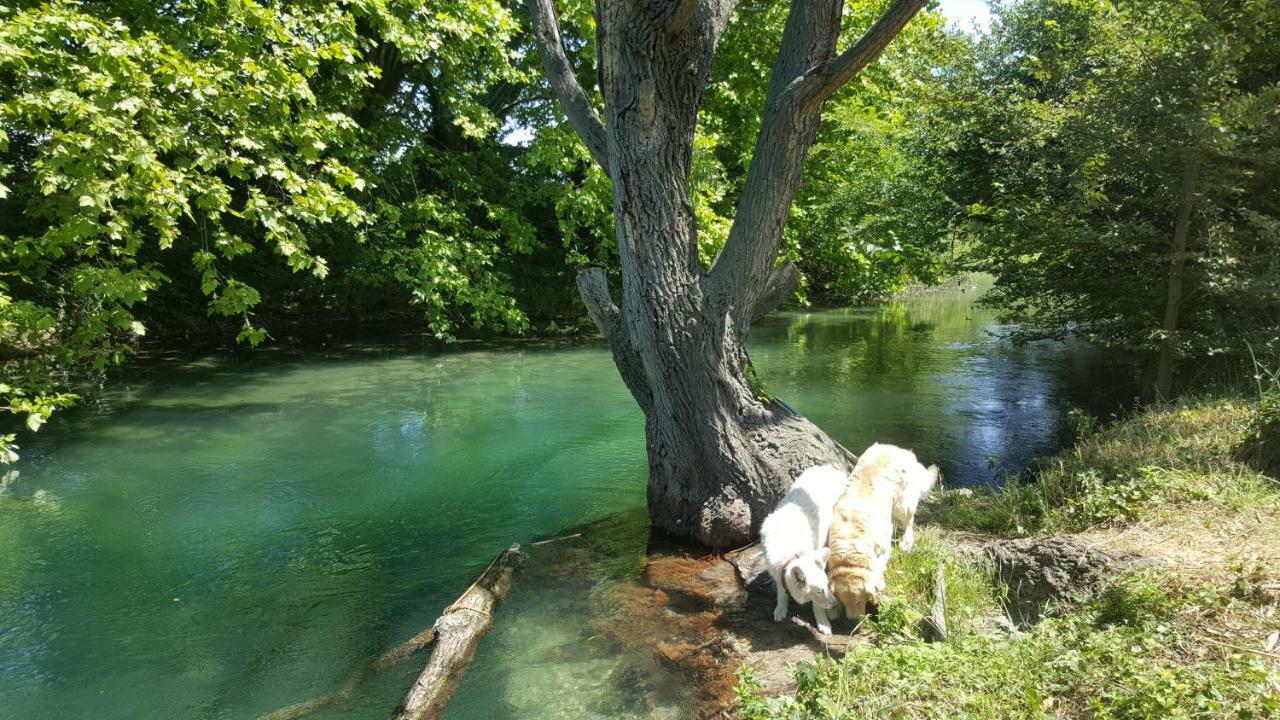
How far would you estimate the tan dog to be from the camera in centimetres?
454

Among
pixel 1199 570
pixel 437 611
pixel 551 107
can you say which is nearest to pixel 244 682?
pixel 437 611

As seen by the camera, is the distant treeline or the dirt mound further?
the distant treeline

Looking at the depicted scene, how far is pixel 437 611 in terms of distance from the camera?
5.43m

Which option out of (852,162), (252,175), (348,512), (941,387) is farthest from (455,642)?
(852,162)

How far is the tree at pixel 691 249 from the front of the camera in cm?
581

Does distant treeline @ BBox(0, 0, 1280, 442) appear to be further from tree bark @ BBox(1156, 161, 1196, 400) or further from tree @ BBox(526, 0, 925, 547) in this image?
tree @ BBox(526, 0, 925, 547)

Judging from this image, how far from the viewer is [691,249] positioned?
20.5 ft

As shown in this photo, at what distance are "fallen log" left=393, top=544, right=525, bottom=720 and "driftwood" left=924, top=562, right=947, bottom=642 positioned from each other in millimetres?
2763

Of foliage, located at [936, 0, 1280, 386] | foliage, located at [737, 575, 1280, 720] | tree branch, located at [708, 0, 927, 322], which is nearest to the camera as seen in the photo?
foliage, located at [737, 575, 1280, 720]

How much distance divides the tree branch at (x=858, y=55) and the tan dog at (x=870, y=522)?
2.90 m

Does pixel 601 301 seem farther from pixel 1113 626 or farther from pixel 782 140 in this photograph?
pixel 1113 626

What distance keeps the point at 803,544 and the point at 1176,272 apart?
630 centimetres

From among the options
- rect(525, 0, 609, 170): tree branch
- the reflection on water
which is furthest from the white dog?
rect(525, 0, 609, 170): tree branch

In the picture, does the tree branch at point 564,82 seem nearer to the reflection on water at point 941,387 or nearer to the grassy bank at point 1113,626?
the grassy bank at point 1113,626
